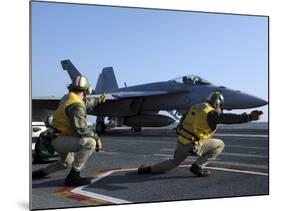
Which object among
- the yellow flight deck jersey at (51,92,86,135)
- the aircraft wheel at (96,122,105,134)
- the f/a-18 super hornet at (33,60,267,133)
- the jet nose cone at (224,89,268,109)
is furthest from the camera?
the jet nose cone at (224,89,268,109)

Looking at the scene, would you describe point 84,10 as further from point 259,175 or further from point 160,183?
point 259,175

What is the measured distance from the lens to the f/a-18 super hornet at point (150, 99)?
5.25 meters

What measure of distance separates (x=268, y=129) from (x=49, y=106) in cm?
281

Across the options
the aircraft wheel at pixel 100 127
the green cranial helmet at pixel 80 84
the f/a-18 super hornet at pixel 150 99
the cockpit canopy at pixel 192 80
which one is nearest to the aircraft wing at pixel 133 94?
the f/a-18 super hornet at pixel 150 99

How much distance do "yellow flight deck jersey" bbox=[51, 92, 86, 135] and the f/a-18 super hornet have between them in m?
0.14

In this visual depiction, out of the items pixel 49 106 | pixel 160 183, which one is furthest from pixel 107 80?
pixel 160 183

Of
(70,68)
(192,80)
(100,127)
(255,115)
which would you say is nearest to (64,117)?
(70,68)

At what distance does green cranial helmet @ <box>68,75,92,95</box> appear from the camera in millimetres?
4367

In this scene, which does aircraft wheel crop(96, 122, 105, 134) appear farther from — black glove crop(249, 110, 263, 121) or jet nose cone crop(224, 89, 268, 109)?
black glove crop(249, 110, 263, 121)

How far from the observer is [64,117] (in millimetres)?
4383

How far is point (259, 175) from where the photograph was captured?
522 cm

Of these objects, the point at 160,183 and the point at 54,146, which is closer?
the point at 54,146

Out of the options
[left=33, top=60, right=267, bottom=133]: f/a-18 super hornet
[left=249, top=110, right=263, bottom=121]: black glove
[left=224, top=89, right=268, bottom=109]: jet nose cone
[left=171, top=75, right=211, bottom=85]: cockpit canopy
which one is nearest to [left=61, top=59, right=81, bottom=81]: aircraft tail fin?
[left=33, top=60, right=267, bottom=133]: f/a-18 super hornet

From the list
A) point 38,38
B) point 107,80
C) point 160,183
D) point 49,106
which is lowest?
point 160,183
